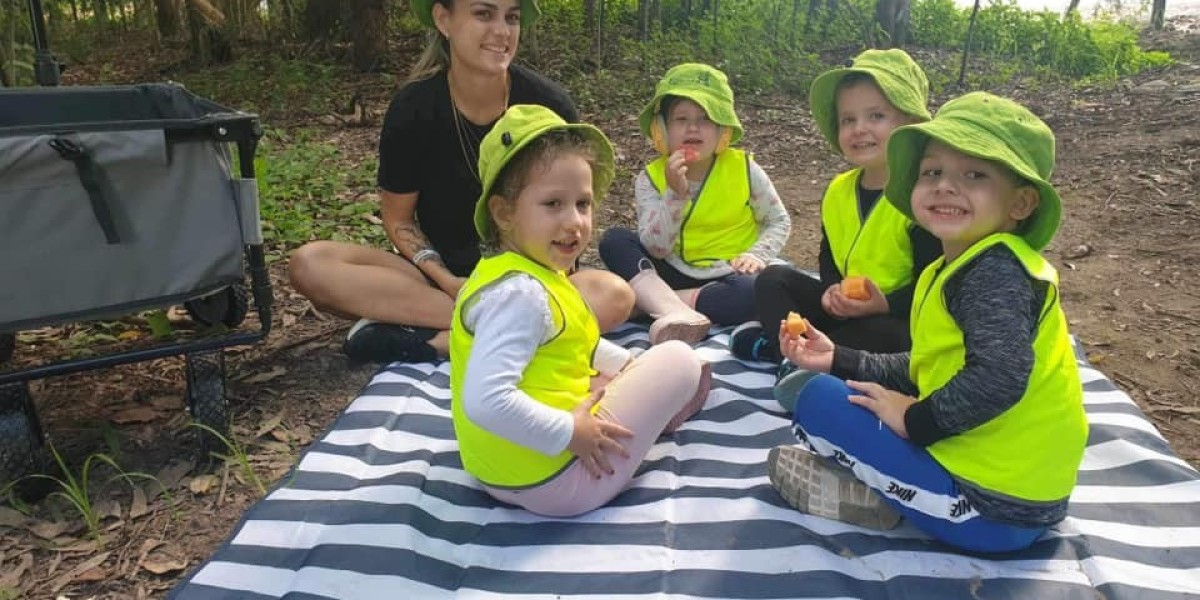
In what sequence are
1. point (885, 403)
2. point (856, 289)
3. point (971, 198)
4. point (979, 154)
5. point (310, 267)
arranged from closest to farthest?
point (979, 154), point (971, 198), point (885, 403), point (856, 289), point (310, 267)

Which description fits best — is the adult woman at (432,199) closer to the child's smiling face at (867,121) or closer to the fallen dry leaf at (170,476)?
the fallen dry leaf at (170,476)

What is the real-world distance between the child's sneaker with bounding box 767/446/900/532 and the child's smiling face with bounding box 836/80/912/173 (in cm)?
111

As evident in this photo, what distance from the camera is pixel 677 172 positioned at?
340 centimetres

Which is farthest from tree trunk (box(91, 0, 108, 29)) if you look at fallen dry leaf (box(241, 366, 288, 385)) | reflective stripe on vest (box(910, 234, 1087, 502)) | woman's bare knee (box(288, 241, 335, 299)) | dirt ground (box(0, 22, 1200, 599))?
reflective stripe on vest (box(910, 234, 1087, 502))

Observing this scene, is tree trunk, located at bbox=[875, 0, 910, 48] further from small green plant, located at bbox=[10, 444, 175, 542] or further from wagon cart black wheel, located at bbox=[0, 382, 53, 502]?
wagon cart black wheel, located at bbox=[0, 382, 53, 502]

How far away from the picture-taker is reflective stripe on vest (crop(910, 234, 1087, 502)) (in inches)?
75.4

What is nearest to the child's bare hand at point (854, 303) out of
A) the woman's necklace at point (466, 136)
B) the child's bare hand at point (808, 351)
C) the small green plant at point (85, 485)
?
the child's bare hand at point (808, 351)

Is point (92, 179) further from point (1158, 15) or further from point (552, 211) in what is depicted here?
point (1158, 15)

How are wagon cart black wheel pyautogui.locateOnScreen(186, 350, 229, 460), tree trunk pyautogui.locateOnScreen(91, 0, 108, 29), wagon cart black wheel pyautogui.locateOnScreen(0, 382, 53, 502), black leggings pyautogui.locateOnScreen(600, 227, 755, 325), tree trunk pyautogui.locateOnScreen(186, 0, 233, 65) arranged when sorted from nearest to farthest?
wagon cart black wheel pyautogui.locateOnScreen(0, 382, 53, 502)
wagon cart black wheel pyautogui.locateOnScreen(186, 350, 229, 460)
black leggings pyautogui.locateOnScreen(600, 227, 755, 325)
tree trunk pyautogui.locateOnScreen(186, 0, 233, 65)
tree trunk pyautogui.locateOnScreen(91, 0, 108, 29)

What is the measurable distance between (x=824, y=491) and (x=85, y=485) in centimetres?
217

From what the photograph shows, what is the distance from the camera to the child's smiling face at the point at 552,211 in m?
2.14

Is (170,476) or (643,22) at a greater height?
(643,22)

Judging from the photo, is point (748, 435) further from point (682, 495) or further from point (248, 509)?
point (248, 509)

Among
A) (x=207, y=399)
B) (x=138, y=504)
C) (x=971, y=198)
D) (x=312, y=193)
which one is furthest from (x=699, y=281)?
(x=312, y=193)
